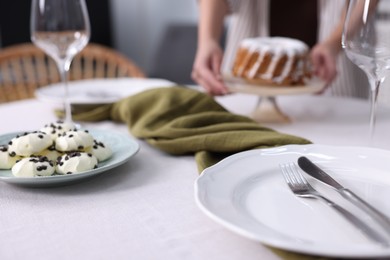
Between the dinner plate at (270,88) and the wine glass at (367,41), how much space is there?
1.00 feet

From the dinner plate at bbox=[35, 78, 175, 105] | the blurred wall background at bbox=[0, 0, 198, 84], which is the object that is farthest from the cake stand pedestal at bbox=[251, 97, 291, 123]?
the blurred wall background at bbox=[0, 0, 198, 84]

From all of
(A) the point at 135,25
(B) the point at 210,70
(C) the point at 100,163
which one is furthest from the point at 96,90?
(A) the point at 135,25

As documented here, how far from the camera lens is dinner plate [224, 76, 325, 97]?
3.39 ft

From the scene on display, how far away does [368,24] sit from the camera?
711 millimetres

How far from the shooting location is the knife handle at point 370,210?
1.58 feet

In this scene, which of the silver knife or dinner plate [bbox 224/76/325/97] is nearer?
the silver knife

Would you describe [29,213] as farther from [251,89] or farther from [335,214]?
[251,89]

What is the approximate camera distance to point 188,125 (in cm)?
87

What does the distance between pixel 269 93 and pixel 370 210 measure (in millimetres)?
545

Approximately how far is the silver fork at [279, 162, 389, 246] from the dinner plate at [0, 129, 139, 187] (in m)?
0.23

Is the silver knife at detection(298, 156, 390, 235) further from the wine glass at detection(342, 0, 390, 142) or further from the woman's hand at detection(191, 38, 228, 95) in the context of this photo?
the woman's hand at detection(191, 38, 228, 95)

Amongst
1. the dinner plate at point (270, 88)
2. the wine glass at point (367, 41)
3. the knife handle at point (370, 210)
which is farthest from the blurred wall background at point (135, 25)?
the knife handle at point (370, 210)

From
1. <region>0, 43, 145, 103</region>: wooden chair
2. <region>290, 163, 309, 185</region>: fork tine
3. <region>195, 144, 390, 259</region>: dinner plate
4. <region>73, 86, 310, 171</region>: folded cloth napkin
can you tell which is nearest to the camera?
<region>195, 144, 390, 259</region>: dinner plate

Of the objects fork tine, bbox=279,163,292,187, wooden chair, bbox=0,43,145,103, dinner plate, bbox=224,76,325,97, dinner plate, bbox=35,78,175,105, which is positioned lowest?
wooden chair, bbox=0,43,145,103
